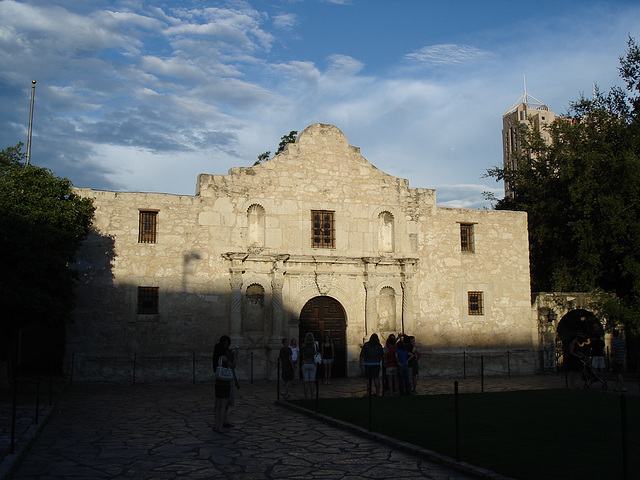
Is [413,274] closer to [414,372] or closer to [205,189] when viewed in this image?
[414,372]

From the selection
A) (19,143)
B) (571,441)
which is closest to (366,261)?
(571,441)

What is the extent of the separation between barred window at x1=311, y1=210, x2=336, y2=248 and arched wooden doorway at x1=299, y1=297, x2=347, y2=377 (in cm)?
198

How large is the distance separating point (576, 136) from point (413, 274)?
11844 mm

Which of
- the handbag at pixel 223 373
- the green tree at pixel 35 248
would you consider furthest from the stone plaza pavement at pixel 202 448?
the green tree at pixel 35 248

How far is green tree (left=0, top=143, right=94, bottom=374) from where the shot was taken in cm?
1535

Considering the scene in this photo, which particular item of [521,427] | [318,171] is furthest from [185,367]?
[521,427]

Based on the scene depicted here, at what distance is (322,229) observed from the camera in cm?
2314

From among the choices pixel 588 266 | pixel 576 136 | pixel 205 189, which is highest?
pixel 576 136

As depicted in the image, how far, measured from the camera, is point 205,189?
21.7 m

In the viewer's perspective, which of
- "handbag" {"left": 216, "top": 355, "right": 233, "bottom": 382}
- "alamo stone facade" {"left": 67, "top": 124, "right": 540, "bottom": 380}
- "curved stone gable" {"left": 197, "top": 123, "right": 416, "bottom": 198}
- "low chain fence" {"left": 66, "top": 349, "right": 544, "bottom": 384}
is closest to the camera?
"handbag" {"left": 216, "top": 355, "right": 233, "bottom": 382}

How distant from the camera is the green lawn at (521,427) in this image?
27.3 feet

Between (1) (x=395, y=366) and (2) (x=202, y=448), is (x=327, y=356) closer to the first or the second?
(1) (x=395, y=366)

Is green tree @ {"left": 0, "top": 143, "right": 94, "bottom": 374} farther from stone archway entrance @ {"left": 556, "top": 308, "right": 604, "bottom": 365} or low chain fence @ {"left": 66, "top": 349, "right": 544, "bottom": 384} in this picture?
stone archway entrance @ {"left": 556, "top": 308, "right": 604, "bottom": 365}

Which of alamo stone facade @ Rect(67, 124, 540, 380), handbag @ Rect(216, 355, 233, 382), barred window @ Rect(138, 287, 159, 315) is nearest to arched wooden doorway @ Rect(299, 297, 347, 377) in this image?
alamo stone facade @ Rect(67, 124, 540, 380)
